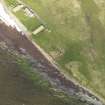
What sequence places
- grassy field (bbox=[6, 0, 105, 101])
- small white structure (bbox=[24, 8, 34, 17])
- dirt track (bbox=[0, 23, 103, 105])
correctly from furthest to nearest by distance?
1. small white structure (bbox=[24, 8, 34, 17])
2. grassy field (bbox=[6, 0, 105, 101])
3. dirt track (bbox=[0, 23, 103, 105])

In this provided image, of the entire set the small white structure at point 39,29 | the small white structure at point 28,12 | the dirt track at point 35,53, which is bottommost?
the dirt track at point 35,53

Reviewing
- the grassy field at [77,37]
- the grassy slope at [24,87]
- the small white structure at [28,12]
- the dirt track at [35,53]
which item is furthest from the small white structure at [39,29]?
the grassy slope at [24,87]

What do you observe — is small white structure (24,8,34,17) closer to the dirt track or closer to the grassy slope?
the dirt track

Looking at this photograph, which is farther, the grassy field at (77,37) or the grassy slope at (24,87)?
the grassy field at (77,37)

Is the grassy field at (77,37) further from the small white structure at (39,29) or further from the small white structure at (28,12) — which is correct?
the small white structure at (28,12)

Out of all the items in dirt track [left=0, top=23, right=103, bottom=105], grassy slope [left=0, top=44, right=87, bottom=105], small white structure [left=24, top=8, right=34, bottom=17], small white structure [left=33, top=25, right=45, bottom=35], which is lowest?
grassy slope [left=0, top=44, right=87, bottom=105]

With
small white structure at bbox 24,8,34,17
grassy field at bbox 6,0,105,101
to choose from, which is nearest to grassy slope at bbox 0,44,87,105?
grassy field at bbox 6,0,105,101

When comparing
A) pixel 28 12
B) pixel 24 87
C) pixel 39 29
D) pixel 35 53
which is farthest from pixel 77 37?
pixel 24 87

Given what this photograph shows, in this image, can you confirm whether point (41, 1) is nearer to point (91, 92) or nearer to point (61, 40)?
point (61, 40)
